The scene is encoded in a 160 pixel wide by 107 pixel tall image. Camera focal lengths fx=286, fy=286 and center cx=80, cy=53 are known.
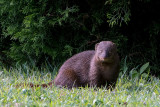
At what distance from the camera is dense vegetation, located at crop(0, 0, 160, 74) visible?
21.5ft

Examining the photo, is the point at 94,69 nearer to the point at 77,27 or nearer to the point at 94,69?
the point at 94,69

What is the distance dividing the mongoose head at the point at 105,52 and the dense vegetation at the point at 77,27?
1039mm

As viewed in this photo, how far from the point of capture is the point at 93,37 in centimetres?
709

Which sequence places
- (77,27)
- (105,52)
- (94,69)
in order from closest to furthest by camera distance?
(105,52), (94,69), (77,27)

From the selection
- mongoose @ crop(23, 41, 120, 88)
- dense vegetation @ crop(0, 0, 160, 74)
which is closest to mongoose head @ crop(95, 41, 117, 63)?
mongoose @ crop(23, 41, 120, 88)

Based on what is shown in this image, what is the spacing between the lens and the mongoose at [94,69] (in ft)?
17.6

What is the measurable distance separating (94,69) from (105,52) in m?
0.46

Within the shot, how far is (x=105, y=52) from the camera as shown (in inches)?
206

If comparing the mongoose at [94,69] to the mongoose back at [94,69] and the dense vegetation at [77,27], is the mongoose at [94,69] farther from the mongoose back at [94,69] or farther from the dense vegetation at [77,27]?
the dense vegetation at [77,27]

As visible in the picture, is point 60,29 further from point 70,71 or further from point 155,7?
point 155,7

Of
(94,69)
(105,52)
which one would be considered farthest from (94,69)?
(105,52)

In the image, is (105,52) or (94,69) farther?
(94,69)

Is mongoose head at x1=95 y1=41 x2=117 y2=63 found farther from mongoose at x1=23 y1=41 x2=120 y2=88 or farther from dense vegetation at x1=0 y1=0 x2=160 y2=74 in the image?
dense vegetation at x1=0 y1=0 x2=160 y2=74

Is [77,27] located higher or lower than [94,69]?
higher
